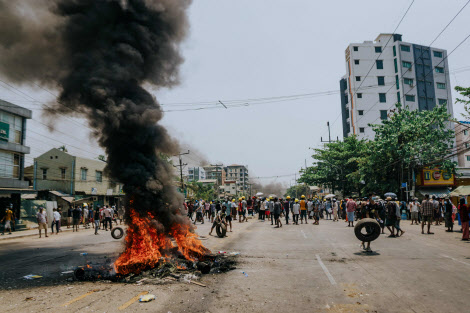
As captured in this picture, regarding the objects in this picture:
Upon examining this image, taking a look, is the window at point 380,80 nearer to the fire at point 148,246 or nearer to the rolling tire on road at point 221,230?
the rolling tire on road at point 221,230

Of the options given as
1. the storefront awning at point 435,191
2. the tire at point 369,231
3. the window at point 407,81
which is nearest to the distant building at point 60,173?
the tire at point 369,231

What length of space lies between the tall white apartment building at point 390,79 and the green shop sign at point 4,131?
2128 inches

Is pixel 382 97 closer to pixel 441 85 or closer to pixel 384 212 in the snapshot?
pixel 441 85

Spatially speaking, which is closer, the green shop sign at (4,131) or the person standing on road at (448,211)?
the person standing on road at (448,211)

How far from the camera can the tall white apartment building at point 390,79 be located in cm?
5862

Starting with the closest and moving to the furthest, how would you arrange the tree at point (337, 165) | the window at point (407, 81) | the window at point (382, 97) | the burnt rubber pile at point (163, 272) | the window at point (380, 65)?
the burnt rubber pile at point (163, 272) < the tree at point (337, 165) < the window at point (407, 81) < the window at point (382, 97) < the window at point (380, 65)

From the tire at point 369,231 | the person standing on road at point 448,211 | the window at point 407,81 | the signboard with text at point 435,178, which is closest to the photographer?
the tire at point 369,231

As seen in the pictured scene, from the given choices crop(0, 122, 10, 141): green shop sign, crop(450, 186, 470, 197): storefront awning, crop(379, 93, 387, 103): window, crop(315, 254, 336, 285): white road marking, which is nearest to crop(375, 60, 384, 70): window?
crop(379, 93, 387, 103): window

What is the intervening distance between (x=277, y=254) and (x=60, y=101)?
27.9 feet

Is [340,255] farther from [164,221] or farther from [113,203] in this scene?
[113,203]

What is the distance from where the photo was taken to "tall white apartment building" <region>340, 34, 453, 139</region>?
5862 centimetres

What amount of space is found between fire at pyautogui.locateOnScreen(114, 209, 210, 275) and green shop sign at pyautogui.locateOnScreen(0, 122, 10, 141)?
21001 mm

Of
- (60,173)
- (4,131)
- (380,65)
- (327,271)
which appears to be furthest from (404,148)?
(380,65)

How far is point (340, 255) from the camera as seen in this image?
9359 millimetres
